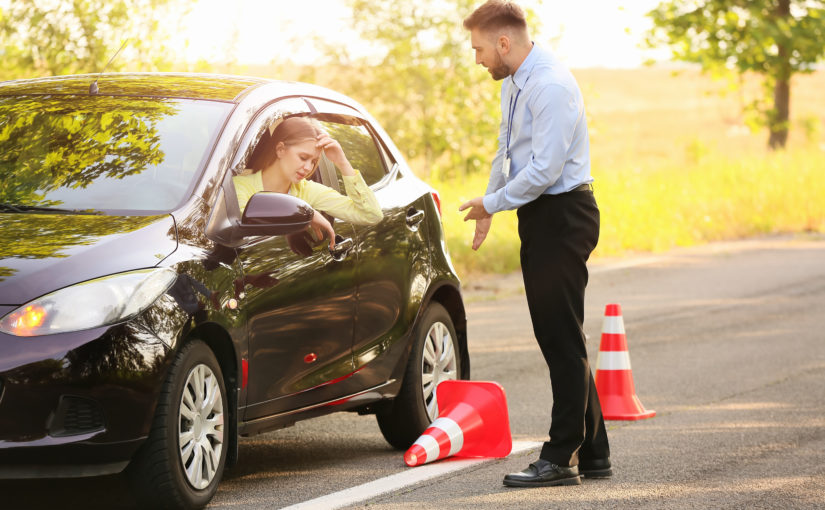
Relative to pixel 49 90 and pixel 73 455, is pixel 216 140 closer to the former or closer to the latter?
pixel 49 90

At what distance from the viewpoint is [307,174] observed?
19.8ft

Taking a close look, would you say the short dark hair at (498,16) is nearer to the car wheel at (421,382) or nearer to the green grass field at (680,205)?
the car wheel at (421,382)

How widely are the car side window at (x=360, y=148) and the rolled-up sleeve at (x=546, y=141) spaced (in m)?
1.16

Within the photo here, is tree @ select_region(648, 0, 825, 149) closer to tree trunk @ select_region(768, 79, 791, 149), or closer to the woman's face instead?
tree trunk @ select_region(768, 79, 791, 149)

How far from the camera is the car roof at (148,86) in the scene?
5.97m

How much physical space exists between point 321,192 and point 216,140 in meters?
0.71

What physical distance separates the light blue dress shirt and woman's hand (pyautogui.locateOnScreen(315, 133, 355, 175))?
772mm

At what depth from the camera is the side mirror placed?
17.5 feet

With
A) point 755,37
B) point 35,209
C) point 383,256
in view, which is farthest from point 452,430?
point 755,37

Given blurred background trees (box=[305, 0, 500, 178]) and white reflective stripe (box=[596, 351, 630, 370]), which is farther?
blurred background trees (box=[305, 0, 500, 178])

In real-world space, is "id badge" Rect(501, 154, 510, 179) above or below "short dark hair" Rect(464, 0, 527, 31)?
below

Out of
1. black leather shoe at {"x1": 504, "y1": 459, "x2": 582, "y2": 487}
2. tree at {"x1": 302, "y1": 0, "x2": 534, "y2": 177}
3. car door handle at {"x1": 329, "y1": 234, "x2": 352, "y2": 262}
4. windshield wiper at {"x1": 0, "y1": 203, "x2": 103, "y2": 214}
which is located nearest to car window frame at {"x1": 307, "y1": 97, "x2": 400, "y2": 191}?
car door handle at {"x1": 329, "y1": 234, "x2": 352, "y2": 262}

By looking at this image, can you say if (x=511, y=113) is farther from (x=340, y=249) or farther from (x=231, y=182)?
(x=231, y=182)

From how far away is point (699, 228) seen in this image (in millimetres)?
20344
